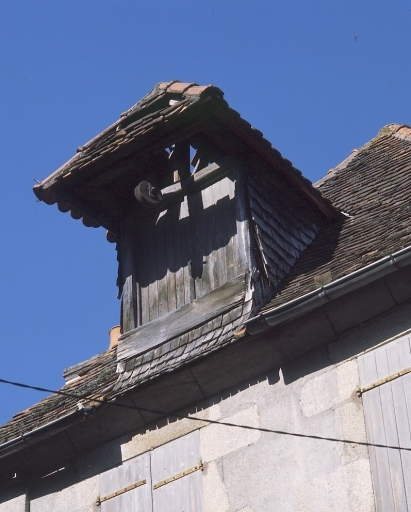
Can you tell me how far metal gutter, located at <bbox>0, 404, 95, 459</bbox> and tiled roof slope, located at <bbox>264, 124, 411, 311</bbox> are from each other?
1.67m

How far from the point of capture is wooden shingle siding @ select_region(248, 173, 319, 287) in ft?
29.7

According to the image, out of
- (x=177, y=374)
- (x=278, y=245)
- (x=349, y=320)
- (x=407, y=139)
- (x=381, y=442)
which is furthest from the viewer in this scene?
(x=407, y=139)

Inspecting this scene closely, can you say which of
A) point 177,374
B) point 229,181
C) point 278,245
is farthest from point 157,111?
Result: point 177,374

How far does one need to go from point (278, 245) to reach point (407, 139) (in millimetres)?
2923

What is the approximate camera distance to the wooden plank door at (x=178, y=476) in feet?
26.6

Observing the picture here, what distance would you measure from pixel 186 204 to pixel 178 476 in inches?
95.9

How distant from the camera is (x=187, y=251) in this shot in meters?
9.41

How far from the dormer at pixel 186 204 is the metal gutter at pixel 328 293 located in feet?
2.23

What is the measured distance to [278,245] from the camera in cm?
929

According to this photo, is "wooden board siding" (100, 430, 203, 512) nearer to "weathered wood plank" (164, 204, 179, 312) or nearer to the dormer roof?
"weathered wood plank" (164, 204, 179, 312)

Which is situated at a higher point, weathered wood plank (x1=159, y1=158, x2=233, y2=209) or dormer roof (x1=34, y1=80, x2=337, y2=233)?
dormer roof (x1=34, y1=80, x2=337, y2=233)

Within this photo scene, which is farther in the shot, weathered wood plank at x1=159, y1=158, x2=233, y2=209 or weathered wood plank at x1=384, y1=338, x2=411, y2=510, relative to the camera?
weathered wood plank at x1=159, y1=158, x2=233, y2=209

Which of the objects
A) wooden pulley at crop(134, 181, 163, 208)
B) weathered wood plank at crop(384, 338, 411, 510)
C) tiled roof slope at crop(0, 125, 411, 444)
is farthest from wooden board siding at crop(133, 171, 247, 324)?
weathered wood plank at crop(384, 338, 411, 510)

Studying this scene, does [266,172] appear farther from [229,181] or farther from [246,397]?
[246,397]
